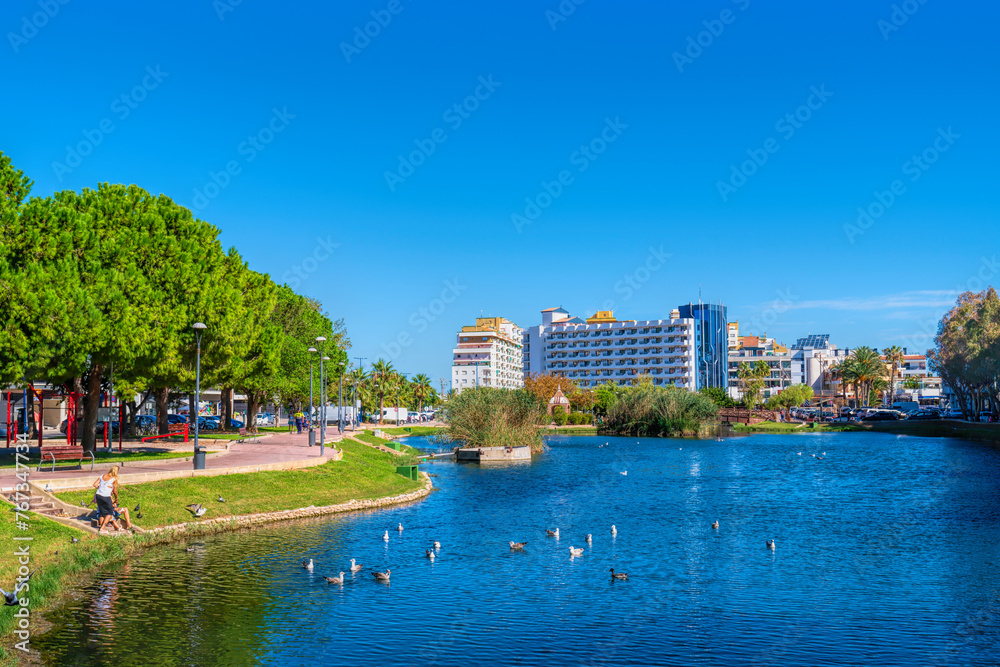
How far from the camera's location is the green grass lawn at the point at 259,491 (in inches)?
1199

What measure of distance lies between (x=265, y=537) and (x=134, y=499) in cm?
505

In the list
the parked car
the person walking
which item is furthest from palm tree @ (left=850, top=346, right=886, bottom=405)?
the person walking

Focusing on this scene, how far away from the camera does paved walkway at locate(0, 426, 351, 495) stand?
1182 inches

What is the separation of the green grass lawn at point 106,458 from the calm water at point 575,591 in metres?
9.94

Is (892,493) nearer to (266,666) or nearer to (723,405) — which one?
(266,666)

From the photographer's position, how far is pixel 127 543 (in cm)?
2680

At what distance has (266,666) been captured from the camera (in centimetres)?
1667

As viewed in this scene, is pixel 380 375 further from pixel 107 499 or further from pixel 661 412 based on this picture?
A: pixel 107 499

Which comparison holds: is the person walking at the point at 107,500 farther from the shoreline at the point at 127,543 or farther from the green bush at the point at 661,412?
the green bush at the point at 661,412

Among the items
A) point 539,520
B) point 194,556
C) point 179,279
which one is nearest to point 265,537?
point 194,556

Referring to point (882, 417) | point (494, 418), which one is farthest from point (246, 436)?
point (882, 417)

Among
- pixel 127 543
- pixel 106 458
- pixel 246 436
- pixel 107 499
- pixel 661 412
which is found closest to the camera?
pixel 127 543

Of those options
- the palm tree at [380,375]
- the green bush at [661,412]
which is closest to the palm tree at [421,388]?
the palm tree at [380,375]

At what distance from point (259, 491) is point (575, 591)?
58.7 feet
